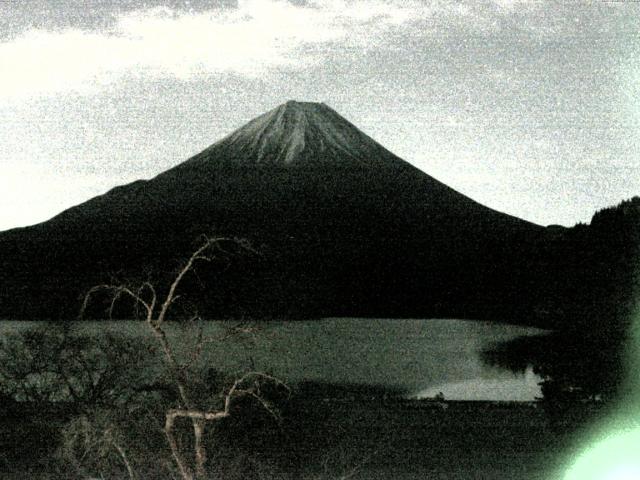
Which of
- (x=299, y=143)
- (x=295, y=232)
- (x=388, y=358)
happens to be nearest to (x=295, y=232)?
(x=295, y=232)

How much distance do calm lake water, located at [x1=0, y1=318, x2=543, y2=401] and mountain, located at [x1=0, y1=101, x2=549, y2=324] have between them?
2579cm

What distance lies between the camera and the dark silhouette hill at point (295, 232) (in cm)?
11850

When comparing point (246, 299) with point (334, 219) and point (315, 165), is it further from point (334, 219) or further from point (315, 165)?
point (315, 165)

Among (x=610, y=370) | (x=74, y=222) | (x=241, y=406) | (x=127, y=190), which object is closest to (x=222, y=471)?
(x=241, y=406)

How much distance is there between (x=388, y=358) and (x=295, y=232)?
98.7 metres

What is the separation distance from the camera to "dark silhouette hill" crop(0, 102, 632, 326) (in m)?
118

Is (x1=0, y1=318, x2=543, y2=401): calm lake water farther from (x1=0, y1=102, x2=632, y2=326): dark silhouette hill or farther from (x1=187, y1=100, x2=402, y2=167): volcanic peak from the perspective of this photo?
(x1=187, y1=100, x2=402, y2=167): volcanic peak

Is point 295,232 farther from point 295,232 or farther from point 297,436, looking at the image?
point 297,436

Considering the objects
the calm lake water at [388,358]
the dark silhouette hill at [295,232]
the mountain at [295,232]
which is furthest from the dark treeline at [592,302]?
the mountain at [295,232]

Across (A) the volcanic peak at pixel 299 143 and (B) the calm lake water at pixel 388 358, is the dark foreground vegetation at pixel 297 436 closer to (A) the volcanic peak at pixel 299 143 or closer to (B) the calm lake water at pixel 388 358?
(B) the calm lake water at pixel 388 358

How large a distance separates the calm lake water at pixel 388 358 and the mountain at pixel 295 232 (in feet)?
84.6

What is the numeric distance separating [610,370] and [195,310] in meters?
10.8

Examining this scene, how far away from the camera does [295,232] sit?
14700 centimetres

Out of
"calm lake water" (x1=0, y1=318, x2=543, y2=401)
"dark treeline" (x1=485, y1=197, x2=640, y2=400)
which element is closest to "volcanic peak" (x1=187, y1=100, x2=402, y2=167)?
"calm lake water" (x1=0, y1=318, x2=543, y2=401)
